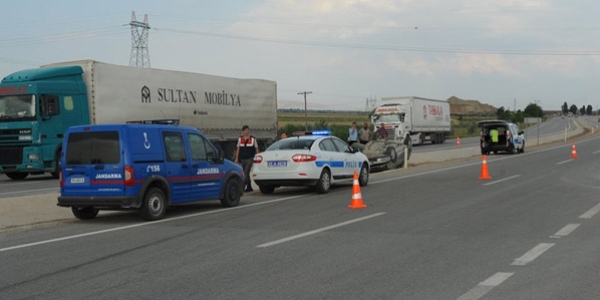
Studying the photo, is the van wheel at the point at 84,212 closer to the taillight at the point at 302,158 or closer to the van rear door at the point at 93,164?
the van rear door at the point at 93,164

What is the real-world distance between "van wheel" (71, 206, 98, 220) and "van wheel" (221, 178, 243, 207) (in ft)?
8.99

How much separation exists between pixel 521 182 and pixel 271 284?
1412 cm

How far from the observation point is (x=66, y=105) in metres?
23.9

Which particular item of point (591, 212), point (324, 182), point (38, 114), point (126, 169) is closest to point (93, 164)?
point (126, 169)

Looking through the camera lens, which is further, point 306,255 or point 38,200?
point 38,200

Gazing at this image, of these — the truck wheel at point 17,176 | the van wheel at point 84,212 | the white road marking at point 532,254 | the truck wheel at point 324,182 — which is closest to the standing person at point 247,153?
the truck wheel at point 324,182

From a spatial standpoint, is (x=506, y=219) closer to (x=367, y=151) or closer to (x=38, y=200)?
(x=38, y=200)

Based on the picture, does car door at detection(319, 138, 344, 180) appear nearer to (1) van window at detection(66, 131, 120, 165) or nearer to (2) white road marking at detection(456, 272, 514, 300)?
(1) van window at detection(66, 131, 120, 165)

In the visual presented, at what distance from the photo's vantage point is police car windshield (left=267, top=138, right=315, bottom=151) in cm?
1733

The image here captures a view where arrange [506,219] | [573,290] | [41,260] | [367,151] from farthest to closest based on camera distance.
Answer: [367,151] → [506,219] → [41,260] → [573,290]

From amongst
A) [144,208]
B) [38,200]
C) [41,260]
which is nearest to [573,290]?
[41,260]

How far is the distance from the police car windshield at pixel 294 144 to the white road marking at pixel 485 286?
10.2 m

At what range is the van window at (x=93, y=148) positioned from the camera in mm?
11961

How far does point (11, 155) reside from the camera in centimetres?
2375
